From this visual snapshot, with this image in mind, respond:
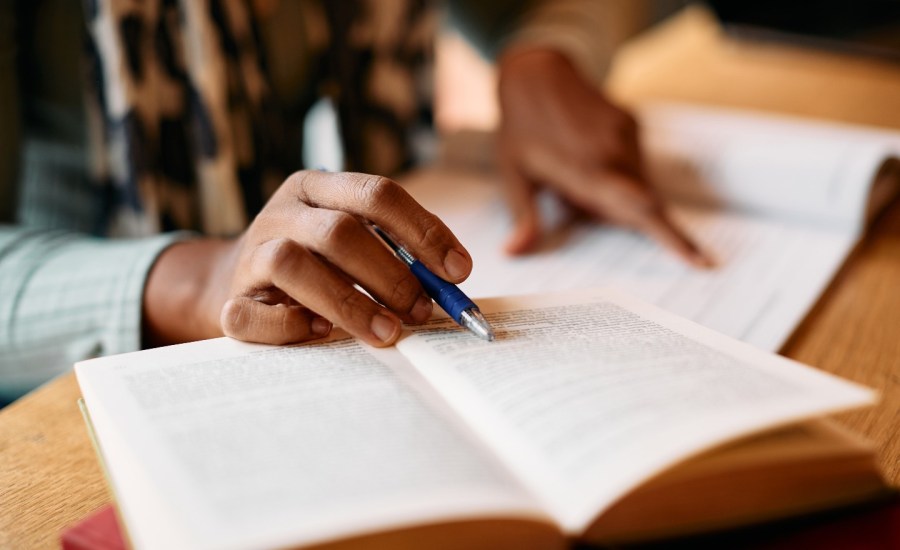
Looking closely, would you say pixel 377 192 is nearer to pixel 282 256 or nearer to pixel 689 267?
pixel 282 256

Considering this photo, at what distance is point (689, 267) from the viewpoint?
0.76 metres

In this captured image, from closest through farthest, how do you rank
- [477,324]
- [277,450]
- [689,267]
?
[277,450]
[477,324]
[689,267]

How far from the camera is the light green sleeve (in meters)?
0.66

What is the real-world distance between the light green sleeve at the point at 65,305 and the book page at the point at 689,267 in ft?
0.96

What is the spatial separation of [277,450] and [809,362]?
0.44m

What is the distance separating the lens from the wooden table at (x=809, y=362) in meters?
0.45

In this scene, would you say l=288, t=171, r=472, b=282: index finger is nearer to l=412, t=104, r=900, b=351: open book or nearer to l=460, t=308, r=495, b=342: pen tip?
l=460, t=308, r=495, b=342: pen tip

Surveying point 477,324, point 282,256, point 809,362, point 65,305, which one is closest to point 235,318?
point 282,256

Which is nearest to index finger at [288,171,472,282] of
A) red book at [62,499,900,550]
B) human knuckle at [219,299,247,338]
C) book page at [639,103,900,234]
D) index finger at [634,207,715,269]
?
human knuckle at [219,299,247,338]

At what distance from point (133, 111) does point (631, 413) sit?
679 mm

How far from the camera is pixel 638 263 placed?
0.77 meters

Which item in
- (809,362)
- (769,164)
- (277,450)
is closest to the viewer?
(277,450)

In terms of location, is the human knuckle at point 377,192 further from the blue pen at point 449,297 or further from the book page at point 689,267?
the book page at point 689,267

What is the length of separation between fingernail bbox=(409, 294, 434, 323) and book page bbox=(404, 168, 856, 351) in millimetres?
162
